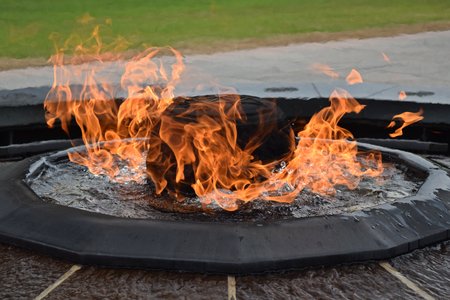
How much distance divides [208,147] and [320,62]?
763 centimetres

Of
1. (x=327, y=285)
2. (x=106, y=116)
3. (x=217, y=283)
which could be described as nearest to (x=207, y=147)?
(x=217, y=283)

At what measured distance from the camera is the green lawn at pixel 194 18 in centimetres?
1456

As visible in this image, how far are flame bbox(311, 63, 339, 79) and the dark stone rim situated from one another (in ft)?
21.3

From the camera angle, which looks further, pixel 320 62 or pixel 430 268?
pixel 320 62

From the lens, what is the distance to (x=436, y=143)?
562 cm

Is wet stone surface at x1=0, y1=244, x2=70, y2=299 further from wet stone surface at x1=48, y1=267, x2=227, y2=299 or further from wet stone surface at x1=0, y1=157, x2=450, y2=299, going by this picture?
wet stone surface at x1=48, y1=267, x2=227, y2=299

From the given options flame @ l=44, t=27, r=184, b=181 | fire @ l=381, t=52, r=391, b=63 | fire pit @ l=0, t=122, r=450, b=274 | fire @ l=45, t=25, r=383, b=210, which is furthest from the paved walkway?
fire pit @ l=0, t=122, r=450, b=274

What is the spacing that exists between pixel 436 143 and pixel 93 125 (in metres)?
2.75

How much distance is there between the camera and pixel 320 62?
1136 cm

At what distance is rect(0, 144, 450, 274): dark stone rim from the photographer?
323cm

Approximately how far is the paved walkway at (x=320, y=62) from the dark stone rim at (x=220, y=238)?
3.42 metres

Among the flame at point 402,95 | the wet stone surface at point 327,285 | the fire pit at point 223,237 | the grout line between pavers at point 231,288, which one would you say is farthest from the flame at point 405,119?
the grout line between pavers at point 231,288

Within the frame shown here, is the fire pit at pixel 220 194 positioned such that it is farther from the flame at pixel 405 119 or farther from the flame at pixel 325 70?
the flame at pixel 325 70

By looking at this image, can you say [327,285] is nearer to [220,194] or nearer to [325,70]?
[220,194]
